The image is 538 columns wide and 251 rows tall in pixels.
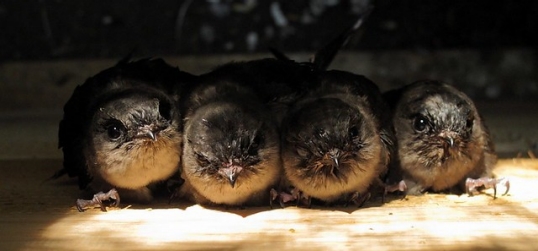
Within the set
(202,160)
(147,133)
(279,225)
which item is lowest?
(279,225)

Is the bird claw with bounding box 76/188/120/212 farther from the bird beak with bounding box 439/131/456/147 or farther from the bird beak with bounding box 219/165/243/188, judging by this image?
the bird beak with bounding box 439/131/456/147

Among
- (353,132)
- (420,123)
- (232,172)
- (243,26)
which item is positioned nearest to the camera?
(232,172)

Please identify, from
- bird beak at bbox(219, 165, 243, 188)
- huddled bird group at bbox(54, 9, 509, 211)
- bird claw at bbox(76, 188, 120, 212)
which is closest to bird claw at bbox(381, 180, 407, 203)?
huddled bird group at bbox(54, 9, 509, 211)

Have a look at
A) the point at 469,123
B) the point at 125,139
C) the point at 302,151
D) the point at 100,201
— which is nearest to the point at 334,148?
the point at 302,151

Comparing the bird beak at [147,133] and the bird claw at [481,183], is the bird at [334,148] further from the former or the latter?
the bird beak at [147,133]

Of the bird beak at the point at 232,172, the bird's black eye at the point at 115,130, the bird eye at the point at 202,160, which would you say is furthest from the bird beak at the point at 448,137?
the bird's black eye at the point at 115,130

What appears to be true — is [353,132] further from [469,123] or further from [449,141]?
[469,123]
